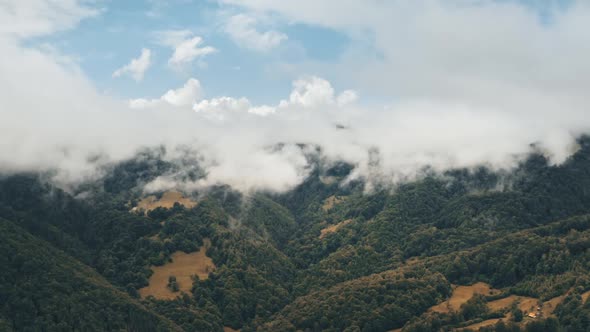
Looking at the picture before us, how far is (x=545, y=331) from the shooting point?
653 ft

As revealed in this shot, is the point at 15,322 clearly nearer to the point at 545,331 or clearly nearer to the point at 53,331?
the point at 53,331

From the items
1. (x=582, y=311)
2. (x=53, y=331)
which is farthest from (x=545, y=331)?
(x=53, y=331)

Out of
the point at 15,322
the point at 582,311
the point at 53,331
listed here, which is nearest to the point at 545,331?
the point at 582,311

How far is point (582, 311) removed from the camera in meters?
199

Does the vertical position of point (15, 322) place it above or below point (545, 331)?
above

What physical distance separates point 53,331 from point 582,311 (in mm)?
189165

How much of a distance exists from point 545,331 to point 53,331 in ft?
576

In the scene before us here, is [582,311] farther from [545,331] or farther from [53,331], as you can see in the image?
[53,331]

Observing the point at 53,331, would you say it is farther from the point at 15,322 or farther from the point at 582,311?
the point at 582,311

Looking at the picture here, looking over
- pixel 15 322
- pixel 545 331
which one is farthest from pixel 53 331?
pixel 545 331

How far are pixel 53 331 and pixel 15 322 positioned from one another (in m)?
13.6

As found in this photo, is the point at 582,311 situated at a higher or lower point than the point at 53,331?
lower

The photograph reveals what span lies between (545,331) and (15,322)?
189 m

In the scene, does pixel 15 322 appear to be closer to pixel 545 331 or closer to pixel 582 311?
pixel 545 331
